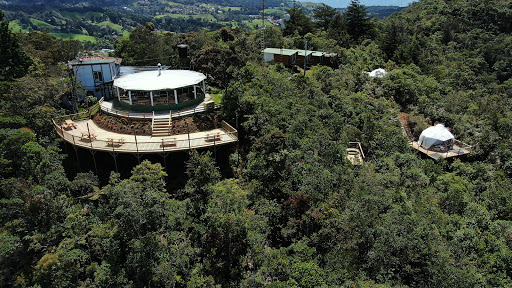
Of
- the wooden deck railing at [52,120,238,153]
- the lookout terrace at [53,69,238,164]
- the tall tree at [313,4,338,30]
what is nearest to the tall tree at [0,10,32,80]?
the lookout terrace at [53,69,238,164]

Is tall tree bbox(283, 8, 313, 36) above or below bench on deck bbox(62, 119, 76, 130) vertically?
above

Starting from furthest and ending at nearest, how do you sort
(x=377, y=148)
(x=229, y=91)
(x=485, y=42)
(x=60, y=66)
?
(x=485, y=42)
(x=60, y=66)
(x=377, y=148)
(x=229, y=91)

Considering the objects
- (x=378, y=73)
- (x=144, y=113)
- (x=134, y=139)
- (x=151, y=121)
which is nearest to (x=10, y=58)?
(x=144, y=113)

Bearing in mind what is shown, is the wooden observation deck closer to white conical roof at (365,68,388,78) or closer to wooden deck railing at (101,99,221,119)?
A: wooden deck railing at (101,99,221,119)

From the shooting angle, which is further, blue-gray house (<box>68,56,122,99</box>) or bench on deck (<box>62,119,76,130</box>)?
blue-gray house (<box>68,56,122,99</box>)

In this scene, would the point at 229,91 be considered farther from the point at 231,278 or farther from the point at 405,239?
the point at 405,239

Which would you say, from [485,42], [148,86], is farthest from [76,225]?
[485,42]
